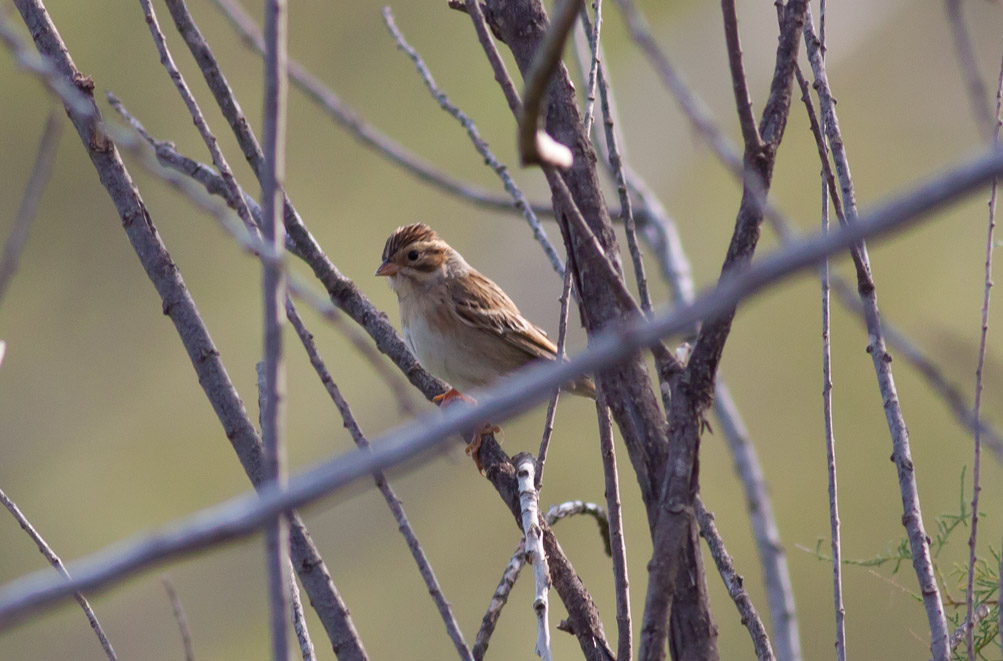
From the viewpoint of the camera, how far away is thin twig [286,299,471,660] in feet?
5.44

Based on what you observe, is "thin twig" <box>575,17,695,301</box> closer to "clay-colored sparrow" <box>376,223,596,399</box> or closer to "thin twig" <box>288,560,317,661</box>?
"thin twig" <box>288,560,317,661</box>

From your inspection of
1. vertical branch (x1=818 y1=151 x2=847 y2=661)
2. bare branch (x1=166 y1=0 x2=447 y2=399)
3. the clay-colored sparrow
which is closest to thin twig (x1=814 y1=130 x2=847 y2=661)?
vertical branch (x1=818 y1=151 x2=847 y2=661)

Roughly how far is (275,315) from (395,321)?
6755mm

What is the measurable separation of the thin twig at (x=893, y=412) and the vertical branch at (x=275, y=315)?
4.00 ft

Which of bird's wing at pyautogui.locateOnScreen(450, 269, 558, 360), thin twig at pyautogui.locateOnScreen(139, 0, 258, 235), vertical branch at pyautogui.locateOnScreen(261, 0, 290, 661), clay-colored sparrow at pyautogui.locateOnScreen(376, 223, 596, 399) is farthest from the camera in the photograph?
bird's wing at pyautogui.locateOnScreen(450, 269, 558, 360)

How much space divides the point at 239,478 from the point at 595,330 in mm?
7873

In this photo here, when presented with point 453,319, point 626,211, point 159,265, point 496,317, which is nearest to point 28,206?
point 159,265

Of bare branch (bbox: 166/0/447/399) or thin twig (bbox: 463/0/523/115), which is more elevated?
bare branch (bbox: 166/0/447/399)

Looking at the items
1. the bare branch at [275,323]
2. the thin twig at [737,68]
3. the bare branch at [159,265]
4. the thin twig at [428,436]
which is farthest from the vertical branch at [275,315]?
the bare branch at [159,265]

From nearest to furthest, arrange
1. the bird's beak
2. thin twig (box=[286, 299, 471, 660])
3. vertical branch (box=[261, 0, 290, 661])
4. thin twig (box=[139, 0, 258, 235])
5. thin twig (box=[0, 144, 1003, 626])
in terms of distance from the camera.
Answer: thin twig (box=[0, 144, 1003, 626]), vertical branch (box=[261, 0, 290, 661]), thin twig (box=[286, 299, 471, 660]), thin twig (box=[139, 0, 258, 235]), the bird's beak

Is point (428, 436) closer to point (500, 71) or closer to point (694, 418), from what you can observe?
point (694, 418)

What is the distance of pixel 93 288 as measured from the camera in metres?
9.80

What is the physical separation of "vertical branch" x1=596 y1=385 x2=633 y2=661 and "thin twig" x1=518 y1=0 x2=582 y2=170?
2.31 feet

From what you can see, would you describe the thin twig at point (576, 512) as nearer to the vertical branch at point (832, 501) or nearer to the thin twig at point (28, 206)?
the vertical branch at point (832, 501)
